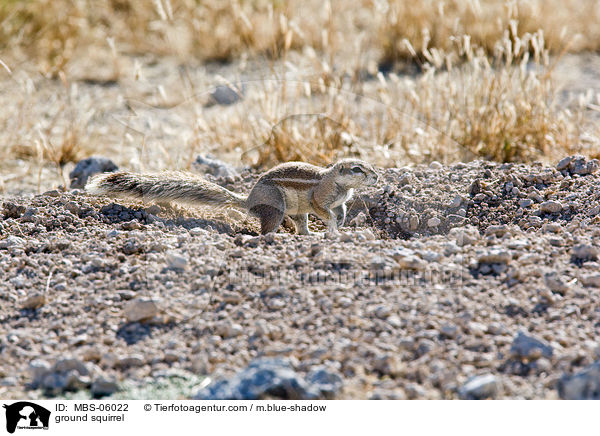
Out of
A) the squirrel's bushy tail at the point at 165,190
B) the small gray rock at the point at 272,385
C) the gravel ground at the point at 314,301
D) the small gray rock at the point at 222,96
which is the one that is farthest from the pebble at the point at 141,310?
the small gray rock at the point at 222,96

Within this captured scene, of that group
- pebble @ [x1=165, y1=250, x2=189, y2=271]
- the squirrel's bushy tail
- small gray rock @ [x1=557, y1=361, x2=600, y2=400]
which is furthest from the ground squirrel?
small gray rock @ [x1=557, y1=361, x2=600, y2=400]

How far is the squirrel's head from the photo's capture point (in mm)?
4277

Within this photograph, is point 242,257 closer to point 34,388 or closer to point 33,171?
point 34,388

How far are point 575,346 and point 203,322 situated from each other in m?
1.49

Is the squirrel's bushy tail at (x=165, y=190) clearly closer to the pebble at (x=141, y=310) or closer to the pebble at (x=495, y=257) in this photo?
the pebble at (x=141, y=310)

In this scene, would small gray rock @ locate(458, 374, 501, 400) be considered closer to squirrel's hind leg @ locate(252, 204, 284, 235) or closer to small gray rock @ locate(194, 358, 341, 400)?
small gray rock @ locate(194, 358, 341, 400)

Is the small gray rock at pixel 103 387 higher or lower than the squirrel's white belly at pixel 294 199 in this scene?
lower

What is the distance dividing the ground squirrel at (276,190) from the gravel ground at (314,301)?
→ 0.16m

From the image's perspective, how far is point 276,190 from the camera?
14.0ft

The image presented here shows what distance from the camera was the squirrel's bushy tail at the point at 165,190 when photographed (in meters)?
4.38

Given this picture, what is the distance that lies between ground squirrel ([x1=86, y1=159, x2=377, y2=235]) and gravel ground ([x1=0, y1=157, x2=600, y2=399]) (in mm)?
161

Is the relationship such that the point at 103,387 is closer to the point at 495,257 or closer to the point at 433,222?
the point at 495,257
